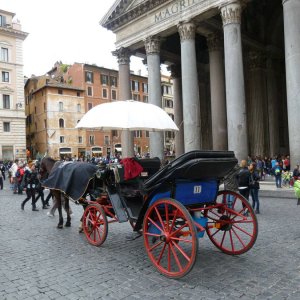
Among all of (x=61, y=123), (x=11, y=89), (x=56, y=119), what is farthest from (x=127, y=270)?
(x=61, y=123)

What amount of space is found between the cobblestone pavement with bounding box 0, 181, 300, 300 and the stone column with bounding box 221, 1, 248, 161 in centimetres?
847

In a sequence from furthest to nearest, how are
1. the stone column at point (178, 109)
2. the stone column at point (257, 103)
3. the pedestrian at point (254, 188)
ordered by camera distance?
the stone column at point (178, 109)
the stone column at point (257, 103)
the pedestrian at point (254, 188)

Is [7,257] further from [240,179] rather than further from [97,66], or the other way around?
[97,66]

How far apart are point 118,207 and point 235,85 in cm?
1099

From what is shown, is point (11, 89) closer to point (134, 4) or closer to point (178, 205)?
point (134, 4)

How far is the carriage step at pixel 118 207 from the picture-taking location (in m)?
5.52

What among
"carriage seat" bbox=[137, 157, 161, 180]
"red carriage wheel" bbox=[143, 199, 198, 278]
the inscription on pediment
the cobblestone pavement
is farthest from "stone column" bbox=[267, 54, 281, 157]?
"red carriage wheel" bbox=[143, 199, 198, 278]

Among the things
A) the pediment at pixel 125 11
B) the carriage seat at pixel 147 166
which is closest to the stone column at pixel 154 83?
the pediment at pixel 125 11

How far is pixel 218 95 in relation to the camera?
1934 cm

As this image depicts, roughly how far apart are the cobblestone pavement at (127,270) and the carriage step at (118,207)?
520mm

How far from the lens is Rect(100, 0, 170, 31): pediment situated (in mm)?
19256

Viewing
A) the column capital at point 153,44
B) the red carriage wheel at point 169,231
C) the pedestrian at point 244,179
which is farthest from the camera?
→ the column capital at point 153,44

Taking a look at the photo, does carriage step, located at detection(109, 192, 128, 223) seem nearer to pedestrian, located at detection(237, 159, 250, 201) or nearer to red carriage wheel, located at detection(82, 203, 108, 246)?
red carriage wheel, located at detection(82, 203, 108, 246)

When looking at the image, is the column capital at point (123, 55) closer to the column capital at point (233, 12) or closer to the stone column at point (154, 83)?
the stone column at point (154, 83)
